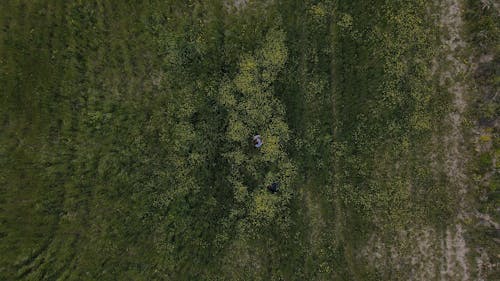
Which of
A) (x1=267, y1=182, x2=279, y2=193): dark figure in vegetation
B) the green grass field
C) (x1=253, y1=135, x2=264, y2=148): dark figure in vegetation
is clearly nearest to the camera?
the green grass field

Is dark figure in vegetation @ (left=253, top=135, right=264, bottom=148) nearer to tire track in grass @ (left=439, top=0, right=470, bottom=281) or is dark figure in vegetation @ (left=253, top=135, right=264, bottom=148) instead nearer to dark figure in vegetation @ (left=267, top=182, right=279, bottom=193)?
dark figure in vegetation @ (left=267, top=182, right=279, bottom=193)

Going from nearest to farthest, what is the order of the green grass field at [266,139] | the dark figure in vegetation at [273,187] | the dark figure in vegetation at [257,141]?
the green grass field at [266,139] → the dark figure in vegetation at [257,141] → the dark figure in vegetation at [273,187]

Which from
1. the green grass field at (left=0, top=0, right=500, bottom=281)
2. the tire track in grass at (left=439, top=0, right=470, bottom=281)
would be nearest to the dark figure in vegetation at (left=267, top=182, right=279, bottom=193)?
the green grass field at (left=0, top=0, right=500, bottom=281)

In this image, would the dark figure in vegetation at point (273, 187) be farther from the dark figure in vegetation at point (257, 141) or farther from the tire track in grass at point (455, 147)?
the tire track in grass at point (455, 147)

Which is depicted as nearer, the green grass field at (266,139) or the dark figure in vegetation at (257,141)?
the green grass field at (266,139)

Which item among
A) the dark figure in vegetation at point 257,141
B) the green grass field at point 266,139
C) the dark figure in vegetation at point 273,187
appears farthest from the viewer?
the dark figure in vegetation at point 273,187

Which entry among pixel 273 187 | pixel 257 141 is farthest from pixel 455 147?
pixel 257 141

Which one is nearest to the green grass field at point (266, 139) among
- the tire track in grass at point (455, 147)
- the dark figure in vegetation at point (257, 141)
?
the tire track in grass at point (455, 147)

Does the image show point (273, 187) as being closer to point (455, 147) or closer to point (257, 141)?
point (257, 141)

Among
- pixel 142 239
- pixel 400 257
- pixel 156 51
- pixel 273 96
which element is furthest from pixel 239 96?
pixel 400 257
